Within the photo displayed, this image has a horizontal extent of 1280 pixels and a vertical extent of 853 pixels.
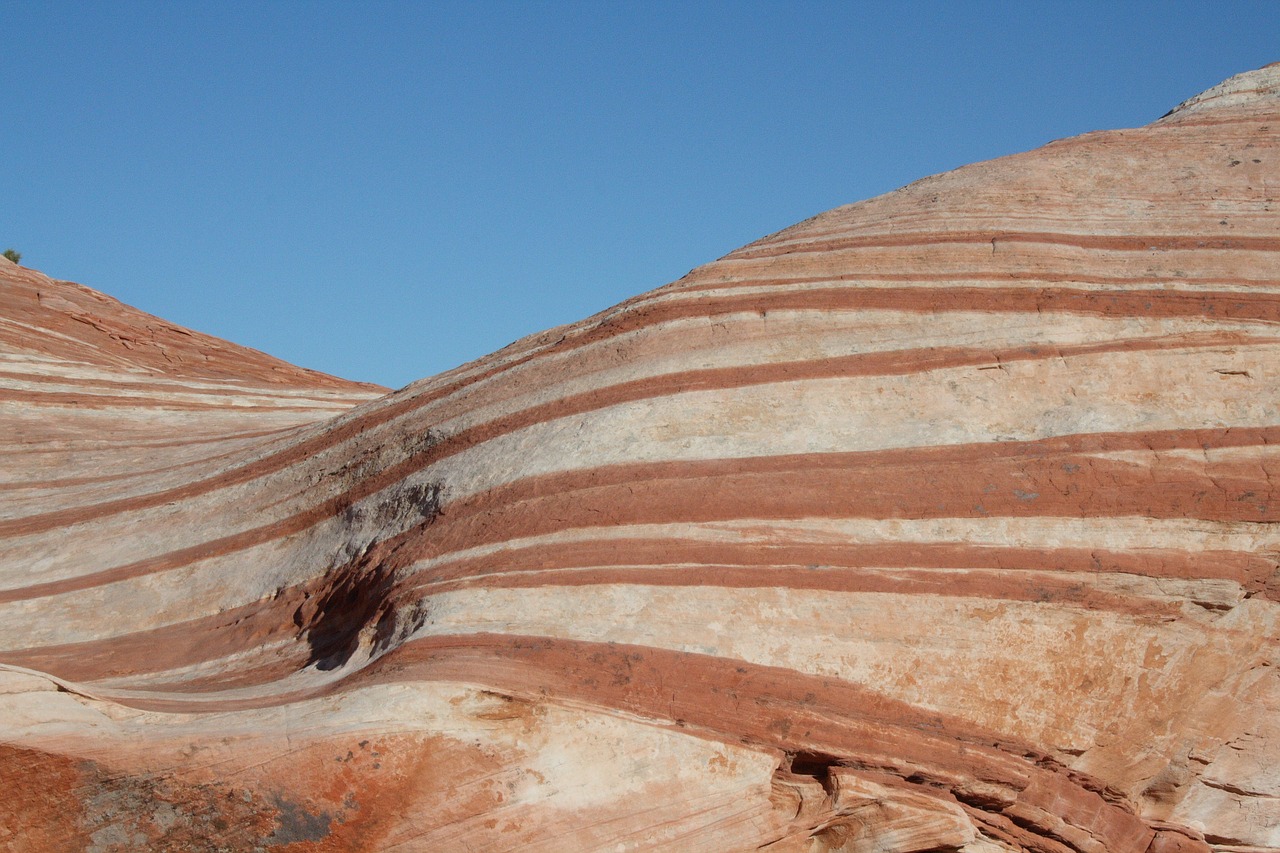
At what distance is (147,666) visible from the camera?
6234 millimetres

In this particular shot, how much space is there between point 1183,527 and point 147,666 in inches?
218

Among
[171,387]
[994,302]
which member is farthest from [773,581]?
[171,387]

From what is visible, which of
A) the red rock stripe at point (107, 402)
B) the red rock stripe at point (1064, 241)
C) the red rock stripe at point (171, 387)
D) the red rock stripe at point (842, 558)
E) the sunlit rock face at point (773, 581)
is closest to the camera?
the sunlit rock face at point (773, 581)

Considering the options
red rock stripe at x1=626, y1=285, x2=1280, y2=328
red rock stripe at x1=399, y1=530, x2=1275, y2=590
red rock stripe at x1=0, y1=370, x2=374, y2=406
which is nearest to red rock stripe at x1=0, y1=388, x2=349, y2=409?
red rock stripe at x1=0, y1=370, x2=374, y2=406

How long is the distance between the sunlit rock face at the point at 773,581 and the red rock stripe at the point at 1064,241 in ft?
0.13

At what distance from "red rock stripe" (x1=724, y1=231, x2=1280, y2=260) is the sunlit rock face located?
41 mm

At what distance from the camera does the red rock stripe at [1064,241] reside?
6516mm

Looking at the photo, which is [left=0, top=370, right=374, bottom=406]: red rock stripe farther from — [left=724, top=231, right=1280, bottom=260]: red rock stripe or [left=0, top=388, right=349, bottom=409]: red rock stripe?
[left=724, top=231, right=1280, bottom=260]: red rock stripe

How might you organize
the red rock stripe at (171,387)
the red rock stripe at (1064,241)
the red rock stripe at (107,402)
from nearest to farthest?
the red rock stripe at (1064,241)
the red rock stripe at (107,402)
the red rock stripe at (171,387)

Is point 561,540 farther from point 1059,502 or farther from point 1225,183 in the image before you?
point 1225,183

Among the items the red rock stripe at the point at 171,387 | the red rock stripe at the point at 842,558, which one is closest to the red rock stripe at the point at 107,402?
the red rock stripe at the point at 171,387

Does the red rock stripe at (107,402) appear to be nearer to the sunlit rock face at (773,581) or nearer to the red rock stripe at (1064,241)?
the sunlit rock face at (773,581)

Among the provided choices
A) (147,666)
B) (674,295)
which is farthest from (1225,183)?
(147,666)

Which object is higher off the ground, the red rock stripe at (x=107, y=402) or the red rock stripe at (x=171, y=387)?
the red rock stripe at (x=171, y=387)
